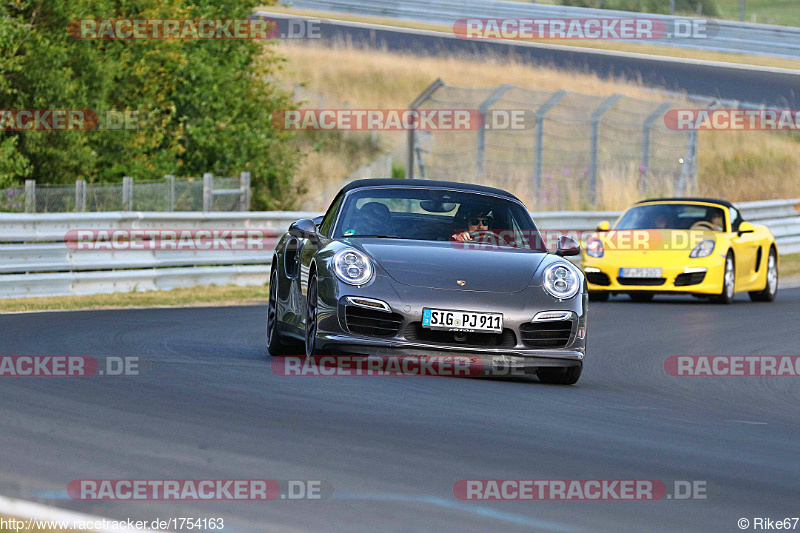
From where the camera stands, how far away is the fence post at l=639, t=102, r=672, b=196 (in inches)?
998

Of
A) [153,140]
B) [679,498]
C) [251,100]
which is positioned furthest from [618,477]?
[251,100]

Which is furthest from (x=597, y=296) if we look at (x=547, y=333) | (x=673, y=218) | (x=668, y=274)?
(x=547, y=333)

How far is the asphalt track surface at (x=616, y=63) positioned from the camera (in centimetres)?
3591

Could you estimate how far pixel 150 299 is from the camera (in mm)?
16250

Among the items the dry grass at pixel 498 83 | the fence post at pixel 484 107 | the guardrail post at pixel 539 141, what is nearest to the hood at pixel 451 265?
the fence post at pixel 484 107

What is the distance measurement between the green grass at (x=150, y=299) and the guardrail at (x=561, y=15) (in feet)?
83.3

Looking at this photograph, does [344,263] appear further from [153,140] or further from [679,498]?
[153,140]

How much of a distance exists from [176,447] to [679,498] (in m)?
2.11

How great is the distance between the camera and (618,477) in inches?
225

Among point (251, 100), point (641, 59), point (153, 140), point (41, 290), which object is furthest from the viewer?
point (641, 59)

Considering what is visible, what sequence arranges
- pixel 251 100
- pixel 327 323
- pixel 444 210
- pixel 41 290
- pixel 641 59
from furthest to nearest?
pixel 641 59
pixel 251 100
pixel 41 290
pixel 444 210
pixel 327 323

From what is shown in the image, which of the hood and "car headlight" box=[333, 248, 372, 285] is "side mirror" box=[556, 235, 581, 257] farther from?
"car headlight" box=[333, 248, 372, 285]

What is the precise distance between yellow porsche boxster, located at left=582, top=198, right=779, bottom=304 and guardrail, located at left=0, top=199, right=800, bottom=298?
9.11ft

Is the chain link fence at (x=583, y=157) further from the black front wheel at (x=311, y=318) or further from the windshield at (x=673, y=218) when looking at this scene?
the black front wheel at (x=311, y=318)
